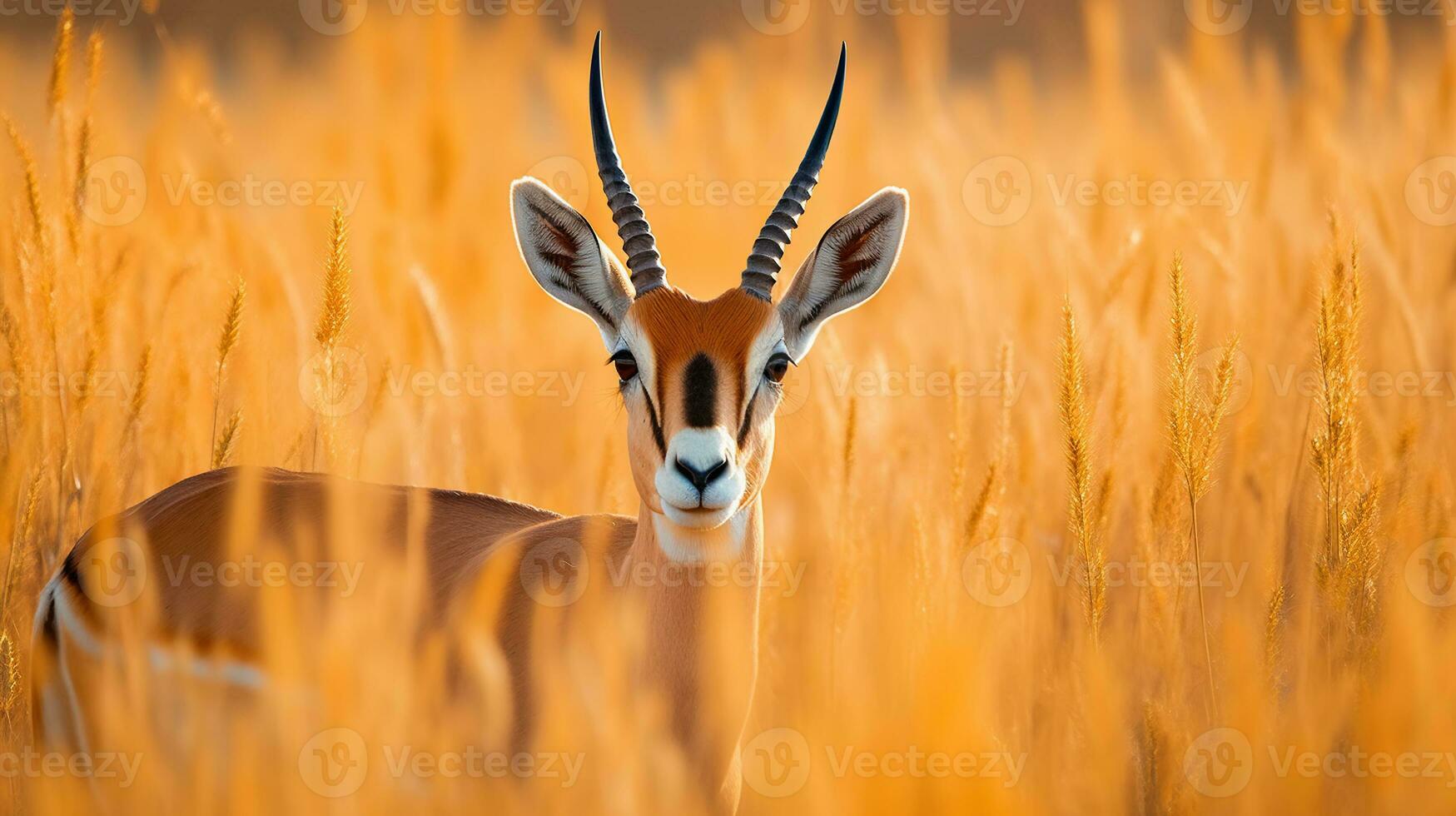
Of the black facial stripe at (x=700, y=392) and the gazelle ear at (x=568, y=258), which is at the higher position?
the gazelle ear at (x=568, y=258)

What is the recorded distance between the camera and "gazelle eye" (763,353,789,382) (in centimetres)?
392

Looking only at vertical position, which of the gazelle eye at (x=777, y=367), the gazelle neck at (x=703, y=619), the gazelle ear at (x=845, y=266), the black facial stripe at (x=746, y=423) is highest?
the gazelle ear at (x=845, y=266)

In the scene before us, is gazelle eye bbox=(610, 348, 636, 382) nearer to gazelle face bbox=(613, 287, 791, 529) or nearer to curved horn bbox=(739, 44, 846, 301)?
gazelle face bbox=(613, 287, 791, 529)

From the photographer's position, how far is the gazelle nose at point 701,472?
335 centimetres

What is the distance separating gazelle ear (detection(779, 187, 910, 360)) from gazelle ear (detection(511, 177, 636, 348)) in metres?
0.57

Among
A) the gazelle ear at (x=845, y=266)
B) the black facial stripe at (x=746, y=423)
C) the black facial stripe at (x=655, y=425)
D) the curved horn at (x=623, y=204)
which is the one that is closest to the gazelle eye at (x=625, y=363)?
the black facial stripe at (x=655, y=425)

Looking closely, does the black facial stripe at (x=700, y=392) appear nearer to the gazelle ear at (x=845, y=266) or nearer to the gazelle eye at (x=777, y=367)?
the gazelle eye at (x=777, y=367)

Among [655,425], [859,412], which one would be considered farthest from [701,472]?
[859,412]

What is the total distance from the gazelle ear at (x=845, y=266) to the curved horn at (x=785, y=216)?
0.13 metres

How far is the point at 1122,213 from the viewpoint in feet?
26.3

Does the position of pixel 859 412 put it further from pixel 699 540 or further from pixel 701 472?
pixel 701 472

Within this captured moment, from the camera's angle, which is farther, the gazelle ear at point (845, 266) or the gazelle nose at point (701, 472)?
the gazelle ear at point (845, 266)

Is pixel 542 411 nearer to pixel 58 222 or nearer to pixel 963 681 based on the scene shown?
pixel 58 222

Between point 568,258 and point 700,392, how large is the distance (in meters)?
1.09
